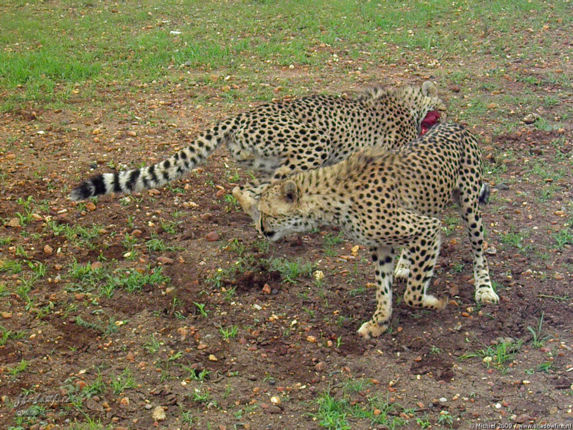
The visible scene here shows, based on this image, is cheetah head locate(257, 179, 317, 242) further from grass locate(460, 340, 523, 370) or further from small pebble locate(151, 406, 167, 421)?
small pebble locate(151, 406, 167, 421)

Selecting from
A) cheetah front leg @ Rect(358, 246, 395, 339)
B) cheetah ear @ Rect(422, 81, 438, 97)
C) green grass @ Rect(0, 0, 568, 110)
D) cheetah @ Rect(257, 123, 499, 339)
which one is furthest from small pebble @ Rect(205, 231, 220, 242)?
green grass @ Rect(0, 0, 568, 110)

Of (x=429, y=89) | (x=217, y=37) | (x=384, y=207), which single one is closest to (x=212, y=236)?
(x=384, y=207)

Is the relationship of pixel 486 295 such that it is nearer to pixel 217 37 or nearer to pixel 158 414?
pixel 158 414

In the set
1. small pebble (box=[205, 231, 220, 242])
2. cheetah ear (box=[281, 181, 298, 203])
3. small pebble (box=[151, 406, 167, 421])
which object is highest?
cheetah ear (box=[281, 181, 298, 203])

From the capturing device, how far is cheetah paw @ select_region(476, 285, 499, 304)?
4969 mm

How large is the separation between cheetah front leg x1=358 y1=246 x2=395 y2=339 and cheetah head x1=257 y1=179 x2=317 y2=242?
0.47 m

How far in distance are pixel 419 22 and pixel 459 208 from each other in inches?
221

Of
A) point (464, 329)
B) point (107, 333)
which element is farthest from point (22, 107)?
point (464, 329)

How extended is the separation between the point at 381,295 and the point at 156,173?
71.2 inches

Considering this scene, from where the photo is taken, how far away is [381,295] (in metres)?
4.82

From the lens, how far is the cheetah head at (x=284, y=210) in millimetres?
4820

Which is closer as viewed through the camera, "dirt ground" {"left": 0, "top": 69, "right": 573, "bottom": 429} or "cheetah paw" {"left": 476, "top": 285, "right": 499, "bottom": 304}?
"dirt ground" {"left": 0, "top": 69, "right": 573, "bottom": 429}

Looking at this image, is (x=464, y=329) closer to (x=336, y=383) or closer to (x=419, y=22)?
(x=336, y=383)

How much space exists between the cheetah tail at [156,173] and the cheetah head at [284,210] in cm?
86
